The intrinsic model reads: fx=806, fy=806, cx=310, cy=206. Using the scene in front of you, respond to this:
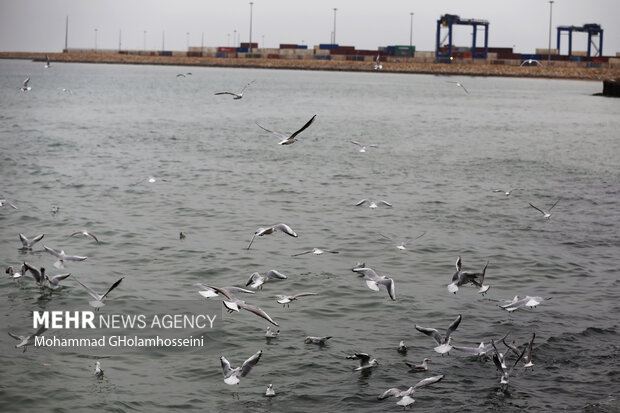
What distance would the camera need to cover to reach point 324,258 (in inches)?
629

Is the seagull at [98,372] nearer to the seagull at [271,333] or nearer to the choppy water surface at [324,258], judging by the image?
the choppy water surface at [324,258]

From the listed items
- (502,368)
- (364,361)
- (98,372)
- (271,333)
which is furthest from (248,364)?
(502,368)

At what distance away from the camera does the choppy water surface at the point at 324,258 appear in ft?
31.6

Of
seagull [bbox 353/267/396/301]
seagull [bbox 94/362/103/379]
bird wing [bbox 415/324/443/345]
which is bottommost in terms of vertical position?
seagull [bbox 94/362/103/379]

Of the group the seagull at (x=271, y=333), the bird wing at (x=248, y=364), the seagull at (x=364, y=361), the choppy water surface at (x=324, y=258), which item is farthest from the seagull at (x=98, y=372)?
the seagull at (x=364, y=361)

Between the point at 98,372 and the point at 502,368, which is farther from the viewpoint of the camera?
the point at 98,372

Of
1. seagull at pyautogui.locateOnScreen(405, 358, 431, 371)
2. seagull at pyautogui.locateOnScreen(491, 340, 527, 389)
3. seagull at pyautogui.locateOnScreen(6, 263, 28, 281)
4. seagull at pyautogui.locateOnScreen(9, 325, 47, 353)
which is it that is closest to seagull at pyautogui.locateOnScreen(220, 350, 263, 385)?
seagull at pyautogui.locateOnScreen(405, 358, 431, 371)

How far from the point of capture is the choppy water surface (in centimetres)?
963

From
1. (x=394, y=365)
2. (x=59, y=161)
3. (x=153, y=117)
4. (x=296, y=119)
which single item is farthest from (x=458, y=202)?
(x=153, y=117)

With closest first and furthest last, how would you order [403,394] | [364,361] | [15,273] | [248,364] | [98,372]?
[248,364], [403,394], [98,372], [364,361], [15,273]

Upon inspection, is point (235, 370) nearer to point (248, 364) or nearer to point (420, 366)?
point (248, 364)

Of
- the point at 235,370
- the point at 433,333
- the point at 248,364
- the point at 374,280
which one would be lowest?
the point at 235,370

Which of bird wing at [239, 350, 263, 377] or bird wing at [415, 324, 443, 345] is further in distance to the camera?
bird wing at [415, 324, 443, 345]

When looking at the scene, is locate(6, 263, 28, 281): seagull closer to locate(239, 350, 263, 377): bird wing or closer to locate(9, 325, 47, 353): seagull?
locate(9, 325, 47, 353): seagull
